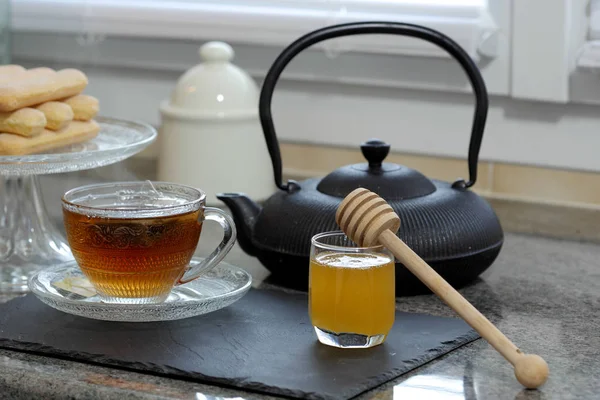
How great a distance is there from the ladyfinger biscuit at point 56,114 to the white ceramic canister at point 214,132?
11.9 inches

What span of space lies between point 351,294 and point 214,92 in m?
0.68

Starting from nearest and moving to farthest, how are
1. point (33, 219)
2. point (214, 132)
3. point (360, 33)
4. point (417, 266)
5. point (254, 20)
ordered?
1. point (417, 266)
2. point (360, 33)
3. point (33, 219)
4. point (214, 132)
5. point (254, 20)

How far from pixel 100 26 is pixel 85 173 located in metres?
0.26

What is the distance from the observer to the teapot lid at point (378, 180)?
1049 mm

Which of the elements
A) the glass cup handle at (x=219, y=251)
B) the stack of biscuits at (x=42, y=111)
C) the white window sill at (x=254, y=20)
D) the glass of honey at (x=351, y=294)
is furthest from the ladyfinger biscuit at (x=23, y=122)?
the white window sill at (x=254, y=20)

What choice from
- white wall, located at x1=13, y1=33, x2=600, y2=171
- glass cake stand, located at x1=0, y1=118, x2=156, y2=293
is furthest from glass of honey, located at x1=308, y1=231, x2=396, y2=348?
white wall, located at x1=13, y1=33, x2=600, y2=171

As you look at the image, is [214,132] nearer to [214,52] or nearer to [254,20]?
[214,52]

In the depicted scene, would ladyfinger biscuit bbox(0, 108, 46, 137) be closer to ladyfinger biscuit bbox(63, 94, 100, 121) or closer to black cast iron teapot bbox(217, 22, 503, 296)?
ladyfinger biscuit bbox(63, 94, 100, 121)

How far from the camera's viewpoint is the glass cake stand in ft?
3.58

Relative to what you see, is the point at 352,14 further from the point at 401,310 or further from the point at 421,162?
the point at 401,310

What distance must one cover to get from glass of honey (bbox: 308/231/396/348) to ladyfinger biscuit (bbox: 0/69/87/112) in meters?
0.42

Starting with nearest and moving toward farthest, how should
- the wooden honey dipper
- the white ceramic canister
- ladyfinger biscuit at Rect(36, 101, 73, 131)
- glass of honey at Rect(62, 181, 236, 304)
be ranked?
the wooden honey dipper
glass of honey at Rect(62, 181, 236, 304)
ladyfinger biscuit at Rect(36, 101, 73, 131)
the white ceramic canister

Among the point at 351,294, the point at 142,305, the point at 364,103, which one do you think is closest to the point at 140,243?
the point at 142,305

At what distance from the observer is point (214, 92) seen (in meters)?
1.43
